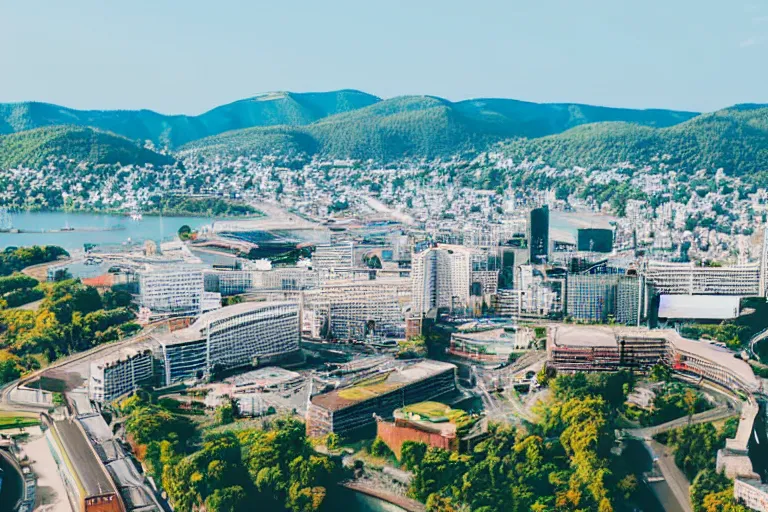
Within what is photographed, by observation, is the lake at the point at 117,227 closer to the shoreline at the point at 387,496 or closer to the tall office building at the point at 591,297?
the tall office building at the point at 591,297

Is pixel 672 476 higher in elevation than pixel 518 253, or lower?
lower

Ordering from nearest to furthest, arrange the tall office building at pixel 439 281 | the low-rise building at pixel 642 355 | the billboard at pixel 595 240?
the low-rise building at pixel 642 355 < the tall office building at pixel 439 281 < the billboard at pixel 595 240

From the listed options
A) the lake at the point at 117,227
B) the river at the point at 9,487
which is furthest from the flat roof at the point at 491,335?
the lake at the point at 117,227

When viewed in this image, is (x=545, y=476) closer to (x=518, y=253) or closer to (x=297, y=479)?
(x=297, y=479)

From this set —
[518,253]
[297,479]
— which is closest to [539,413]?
[297,479]

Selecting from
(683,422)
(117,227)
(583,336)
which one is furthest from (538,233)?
(117,227)

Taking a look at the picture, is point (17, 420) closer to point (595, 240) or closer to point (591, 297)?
point (591, 297)
